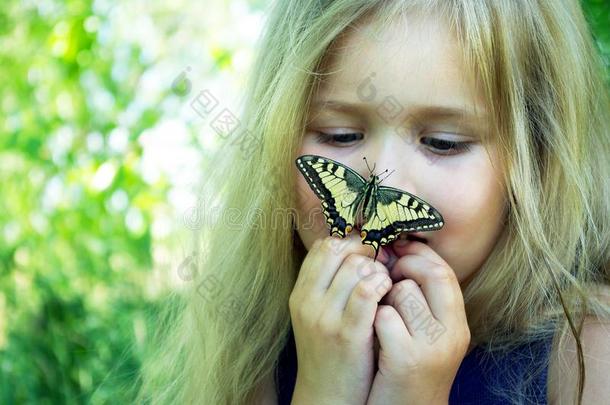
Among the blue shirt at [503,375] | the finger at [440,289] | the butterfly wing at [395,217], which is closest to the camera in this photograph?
the butterfly wing at [395,217]

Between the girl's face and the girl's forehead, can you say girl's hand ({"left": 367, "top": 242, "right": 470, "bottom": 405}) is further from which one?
the girl's forehead

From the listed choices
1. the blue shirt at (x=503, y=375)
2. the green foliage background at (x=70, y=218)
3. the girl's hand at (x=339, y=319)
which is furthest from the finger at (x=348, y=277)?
the green foliage background at (x=70, y=218)

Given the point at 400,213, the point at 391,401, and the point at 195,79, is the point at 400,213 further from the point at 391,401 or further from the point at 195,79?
the point at 195,79

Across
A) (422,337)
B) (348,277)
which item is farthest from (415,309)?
(348,277)

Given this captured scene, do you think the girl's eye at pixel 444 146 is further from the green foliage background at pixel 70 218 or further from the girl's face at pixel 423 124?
the green foliage background at pixel 70 218

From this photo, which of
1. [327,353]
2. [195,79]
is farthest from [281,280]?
[195,79]

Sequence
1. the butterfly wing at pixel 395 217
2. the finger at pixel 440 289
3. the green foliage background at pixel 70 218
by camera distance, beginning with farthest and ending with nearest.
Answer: the green foliage background at pixel 70 218, the finger at pixel 440 289, the butterfly wing at pixel 395 217
